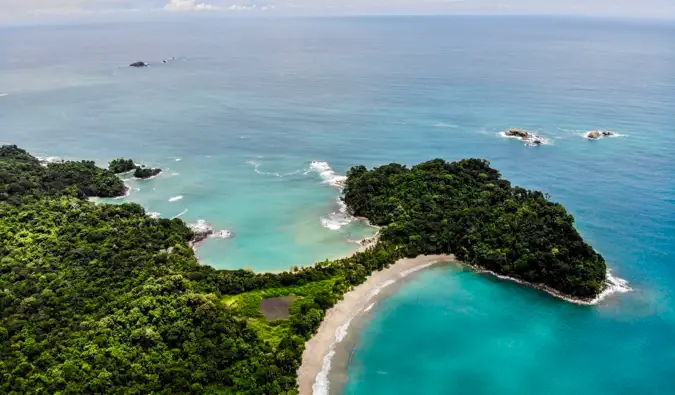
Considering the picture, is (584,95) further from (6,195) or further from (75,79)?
(75,79)

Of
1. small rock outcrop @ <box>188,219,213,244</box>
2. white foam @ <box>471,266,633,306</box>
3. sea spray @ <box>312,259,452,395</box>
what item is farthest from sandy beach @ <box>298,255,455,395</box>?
small rock outcrop @ <box>188,219,213,244</box>

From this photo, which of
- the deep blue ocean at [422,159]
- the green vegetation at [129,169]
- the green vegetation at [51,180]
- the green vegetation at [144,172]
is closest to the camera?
the deep blue ocean at [422,159]

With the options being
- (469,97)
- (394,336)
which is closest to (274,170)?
(394,336)

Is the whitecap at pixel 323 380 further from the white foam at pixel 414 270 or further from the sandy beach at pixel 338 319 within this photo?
the white foam at pixel 414 270

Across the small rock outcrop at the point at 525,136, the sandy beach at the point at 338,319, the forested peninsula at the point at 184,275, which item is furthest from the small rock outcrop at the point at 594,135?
the sandy beach at the point at 338,319

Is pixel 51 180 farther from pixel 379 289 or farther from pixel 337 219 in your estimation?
pixel 379 289

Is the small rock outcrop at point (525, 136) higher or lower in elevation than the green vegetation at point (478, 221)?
higher

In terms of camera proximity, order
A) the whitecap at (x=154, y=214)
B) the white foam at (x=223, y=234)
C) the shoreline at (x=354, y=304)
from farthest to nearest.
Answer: the whitecap at (x=154, y=214)
the white foam at (x=223, y=234)
the shoreline at (x=354, y=304)

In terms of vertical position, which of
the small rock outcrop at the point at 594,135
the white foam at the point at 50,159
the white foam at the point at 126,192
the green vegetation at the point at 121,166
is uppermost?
the small rock outcrop at the point at 594,135
